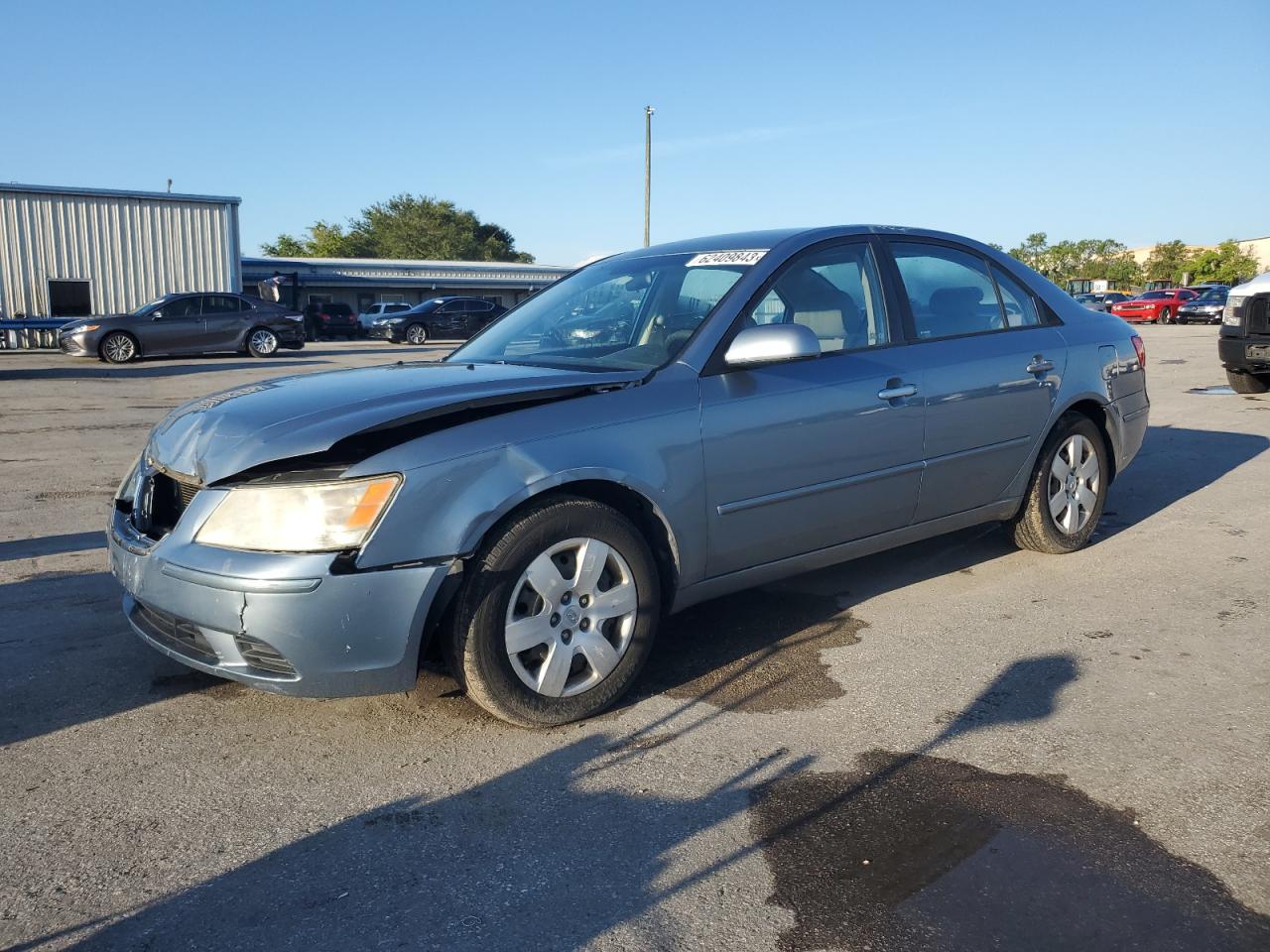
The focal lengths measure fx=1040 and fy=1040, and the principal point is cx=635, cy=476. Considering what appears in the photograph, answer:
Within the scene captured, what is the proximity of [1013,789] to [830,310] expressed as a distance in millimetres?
2122

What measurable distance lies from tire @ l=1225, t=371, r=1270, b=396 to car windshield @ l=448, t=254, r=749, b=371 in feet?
33.5

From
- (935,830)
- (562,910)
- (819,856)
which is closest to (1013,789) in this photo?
(935,830)

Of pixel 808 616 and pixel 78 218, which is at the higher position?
pixel 78 218

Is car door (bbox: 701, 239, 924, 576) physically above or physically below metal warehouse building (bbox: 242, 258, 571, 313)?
below

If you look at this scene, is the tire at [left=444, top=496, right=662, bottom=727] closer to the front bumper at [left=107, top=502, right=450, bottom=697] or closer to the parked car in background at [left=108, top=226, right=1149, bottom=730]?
the parked car in background at [left=108, top=226, right=1149, bottom=730]

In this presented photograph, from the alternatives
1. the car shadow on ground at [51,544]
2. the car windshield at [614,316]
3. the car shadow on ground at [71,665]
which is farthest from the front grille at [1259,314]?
the car shadow on ground at [71,665]

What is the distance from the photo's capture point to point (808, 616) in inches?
175

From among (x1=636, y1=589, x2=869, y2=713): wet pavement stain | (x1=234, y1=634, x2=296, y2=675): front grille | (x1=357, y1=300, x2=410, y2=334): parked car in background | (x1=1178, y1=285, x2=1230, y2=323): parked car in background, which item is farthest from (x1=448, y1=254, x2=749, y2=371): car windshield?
(x1=1178, y1=285, x2=1230, y2=323): parked car in background

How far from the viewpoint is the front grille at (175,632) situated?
10.3 ft

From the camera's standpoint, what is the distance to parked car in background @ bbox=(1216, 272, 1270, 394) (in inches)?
444

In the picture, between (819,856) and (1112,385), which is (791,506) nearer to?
(819,856)

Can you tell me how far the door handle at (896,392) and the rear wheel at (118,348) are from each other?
19761mm

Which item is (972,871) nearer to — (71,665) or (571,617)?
(571,617)

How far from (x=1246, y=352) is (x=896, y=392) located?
9296mm
